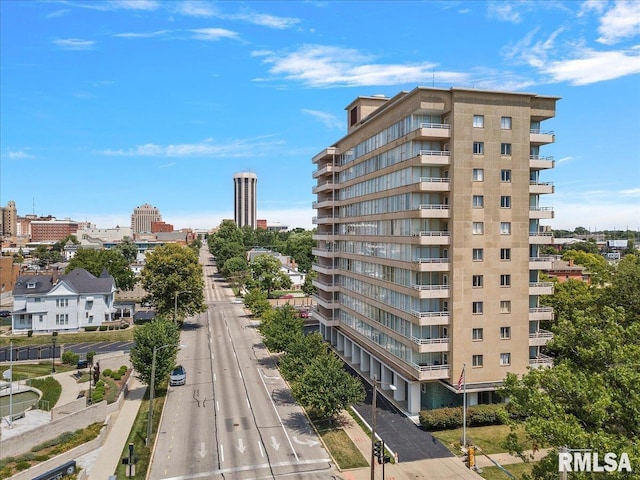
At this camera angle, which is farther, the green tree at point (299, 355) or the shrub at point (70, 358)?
the shrub at point (70, 358)

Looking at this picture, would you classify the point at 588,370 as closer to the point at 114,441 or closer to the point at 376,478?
the point at 376,478

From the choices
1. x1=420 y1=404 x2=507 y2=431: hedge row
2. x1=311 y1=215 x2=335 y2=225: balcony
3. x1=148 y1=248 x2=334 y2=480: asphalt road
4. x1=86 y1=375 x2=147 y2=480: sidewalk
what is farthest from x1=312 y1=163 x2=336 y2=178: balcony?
x1=420 y1=404 x2=507 y2=431: hedge row

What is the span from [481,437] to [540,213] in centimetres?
2103

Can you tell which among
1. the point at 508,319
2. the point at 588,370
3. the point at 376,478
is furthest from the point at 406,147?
the point at 376,478

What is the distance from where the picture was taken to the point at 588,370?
2969 centimetres

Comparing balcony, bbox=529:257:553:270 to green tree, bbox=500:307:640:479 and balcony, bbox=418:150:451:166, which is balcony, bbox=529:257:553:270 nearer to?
balcony, bbox=418:150:451:166

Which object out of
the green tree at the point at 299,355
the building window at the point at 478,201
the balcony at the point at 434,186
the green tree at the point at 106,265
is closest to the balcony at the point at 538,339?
the building window at the point at 478,201

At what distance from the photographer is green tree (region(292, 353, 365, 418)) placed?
1609 inches

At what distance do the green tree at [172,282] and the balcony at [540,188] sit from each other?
5766 cm

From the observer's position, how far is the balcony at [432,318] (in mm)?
43531

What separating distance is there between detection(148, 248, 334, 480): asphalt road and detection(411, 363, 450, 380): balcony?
10.7 m

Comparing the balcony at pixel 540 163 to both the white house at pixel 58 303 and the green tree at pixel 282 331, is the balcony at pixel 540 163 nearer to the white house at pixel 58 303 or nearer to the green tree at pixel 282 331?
the green tree at pixel 282 331

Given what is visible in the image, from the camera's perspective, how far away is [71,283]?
90.7 metres

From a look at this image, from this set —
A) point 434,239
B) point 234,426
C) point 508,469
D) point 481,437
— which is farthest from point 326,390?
point 434,239
